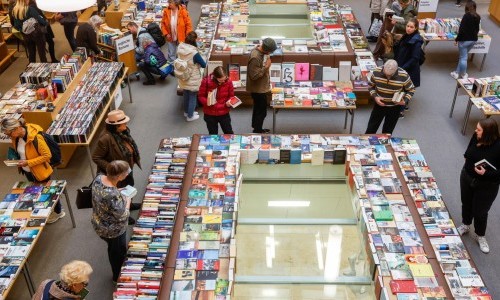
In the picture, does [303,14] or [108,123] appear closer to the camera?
[108,123]

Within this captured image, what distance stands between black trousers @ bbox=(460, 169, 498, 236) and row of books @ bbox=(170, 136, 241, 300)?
2.80 meters

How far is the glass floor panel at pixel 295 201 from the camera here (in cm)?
566

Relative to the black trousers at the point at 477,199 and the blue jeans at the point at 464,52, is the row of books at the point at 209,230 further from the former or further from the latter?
the blue jeans at the point at 464,52

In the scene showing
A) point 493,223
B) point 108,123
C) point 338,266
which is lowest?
point 493,223

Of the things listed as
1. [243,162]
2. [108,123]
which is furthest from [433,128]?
[108,123]

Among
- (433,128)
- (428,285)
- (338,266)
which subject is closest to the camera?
(428,285)

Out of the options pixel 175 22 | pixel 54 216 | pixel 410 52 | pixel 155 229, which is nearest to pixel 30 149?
pixel 54 216

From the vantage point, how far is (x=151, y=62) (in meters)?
10.3

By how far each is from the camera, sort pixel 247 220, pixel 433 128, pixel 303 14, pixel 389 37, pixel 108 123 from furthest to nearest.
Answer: pixel 303 14, pixel 389 37, pixel 433 128, pixel 108 123, pixel 247 220

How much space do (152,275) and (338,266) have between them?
2.04m

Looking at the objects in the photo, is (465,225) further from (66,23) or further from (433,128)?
(66,23)

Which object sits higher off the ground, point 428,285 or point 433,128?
point 428,285

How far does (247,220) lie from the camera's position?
5.59 meters

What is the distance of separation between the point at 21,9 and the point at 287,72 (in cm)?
544
